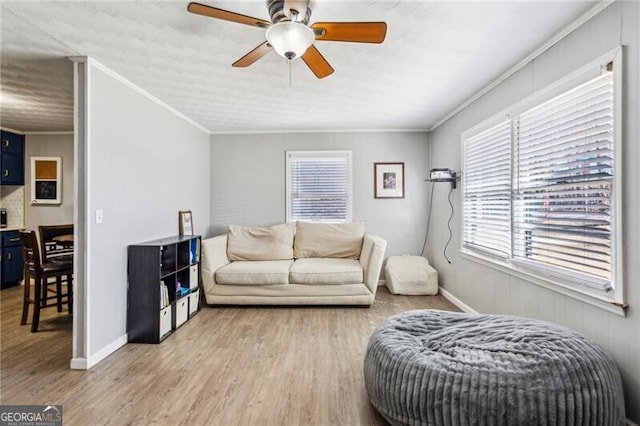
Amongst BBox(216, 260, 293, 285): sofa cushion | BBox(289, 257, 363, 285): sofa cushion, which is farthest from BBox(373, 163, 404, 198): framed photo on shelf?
BBox(216, 260, 293, 285): sofa cushion

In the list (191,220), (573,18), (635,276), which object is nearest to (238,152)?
(191,220)

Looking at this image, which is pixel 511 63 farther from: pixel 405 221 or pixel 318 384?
pixel 318 384

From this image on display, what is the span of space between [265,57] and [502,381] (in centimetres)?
261

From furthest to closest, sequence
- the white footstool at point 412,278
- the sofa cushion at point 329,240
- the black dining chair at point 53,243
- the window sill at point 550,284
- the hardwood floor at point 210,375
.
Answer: the sofa cushion at point 329,240
the white footstool at point 412,278
the black dining chair at point 53,243
the hardwood floor at point 210,375
the window sill at point 550,284

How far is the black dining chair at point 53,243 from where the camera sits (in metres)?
3.10

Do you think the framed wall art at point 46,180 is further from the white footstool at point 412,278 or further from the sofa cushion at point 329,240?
the white footstool at point 412,278

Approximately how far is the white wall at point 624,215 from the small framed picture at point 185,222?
3493 mm

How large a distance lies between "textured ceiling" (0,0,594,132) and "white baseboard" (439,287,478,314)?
7.62 ft

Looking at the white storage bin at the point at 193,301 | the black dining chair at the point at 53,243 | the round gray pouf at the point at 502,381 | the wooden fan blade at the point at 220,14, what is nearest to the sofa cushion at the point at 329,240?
the white storage bin at the point at 193,301

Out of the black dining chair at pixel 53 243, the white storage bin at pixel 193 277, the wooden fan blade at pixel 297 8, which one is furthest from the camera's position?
the white storage bin at pixel 193 277

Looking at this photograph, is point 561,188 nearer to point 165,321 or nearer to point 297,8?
point 297,8

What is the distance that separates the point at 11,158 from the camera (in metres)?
4.57

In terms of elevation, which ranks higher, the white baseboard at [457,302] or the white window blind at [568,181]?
the white window blind at [568,181]

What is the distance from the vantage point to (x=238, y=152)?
4762 mm
